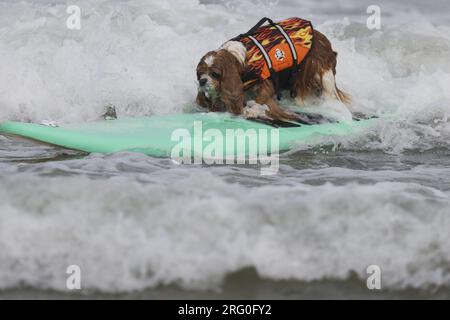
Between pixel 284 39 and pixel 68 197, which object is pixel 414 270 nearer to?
pixel 68 197

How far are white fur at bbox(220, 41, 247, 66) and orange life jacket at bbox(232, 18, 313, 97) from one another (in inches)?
1.4

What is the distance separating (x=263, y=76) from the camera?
523 centimetres

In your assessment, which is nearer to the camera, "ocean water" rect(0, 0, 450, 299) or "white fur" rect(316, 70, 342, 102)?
"ocean water" rect(0, 0, 450, 299)

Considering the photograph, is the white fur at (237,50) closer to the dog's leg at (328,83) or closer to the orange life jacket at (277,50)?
the orange life jacket at (277,50)

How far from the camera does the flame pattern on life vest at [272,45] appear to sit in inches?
203

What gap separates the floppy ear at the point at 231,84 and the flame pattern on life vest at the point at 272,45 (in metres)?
0.10

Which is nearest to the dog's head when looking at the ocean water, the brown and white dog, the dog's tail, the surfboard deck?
the brown and white dog

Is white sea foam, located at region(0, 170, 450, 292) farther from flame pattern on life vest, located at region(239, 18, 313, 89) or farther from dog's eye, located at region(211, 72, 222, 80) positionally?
flame pattern on life vest, located at region(239, 18, 313, 89)

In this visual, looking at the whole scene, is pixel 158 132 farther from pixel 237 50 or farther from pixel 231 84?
pixel 237 50

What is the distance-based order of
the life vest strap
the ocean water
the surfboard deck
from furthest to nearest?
the life vest strap < the surfboard deck < the ocean water

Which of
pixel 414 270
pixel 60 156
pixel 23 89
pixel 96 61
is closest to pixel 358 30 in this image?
pixel 96 61

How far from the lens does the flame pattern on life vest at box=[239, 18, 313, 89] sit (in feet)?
17.0

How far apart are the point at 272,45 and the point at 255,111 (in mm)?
486

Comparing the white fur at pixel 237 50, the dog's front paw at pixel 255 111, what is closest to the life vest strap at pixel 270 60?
the white fur at pixel 237 50
